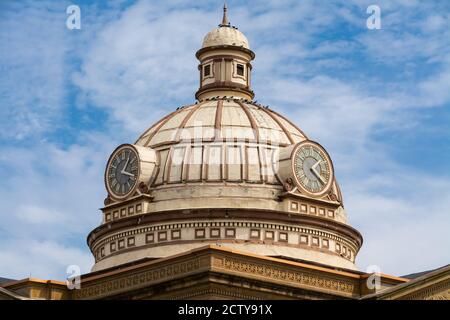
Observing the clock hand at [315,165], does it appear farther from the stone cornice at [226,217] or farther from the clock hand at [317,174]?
the stone cornice at [226,217]

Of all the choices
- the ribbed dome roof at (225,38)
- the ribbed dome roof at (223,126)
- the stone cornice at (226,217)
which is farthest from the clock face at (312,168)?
the ribbed dome roof at (225,38)

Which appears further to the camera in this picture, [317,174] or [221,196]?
[317,174]

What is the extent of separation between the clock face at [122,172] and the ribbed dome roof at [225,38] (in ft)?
38.1

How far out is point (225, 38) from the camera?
99.8 metres

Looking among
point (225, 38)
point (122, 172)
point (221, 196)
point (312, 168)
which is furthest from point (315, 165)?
point (225, 38)

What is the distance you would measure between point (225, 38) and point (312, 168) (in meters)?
13.7

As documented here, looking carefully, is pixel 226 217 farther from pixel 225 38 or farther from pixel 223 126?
pixel 225 38

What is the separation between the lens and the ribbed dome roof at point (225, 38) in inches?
3920

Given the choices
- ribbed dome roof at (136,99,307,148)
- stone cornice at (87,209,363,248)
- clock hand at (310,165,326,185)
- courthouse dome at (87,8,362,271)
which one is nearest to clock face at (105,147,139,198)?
courthouse dome at (87,8,362,271)

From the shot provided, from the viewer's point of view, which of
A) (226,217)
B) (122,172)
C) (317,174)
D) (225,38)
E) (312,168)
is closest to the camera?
(226,217)

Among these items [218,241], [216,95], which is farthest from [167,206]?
[216,95]

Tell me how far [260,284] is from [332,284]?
5.18 metres

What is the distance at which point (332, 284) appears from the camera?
78.9 meters
